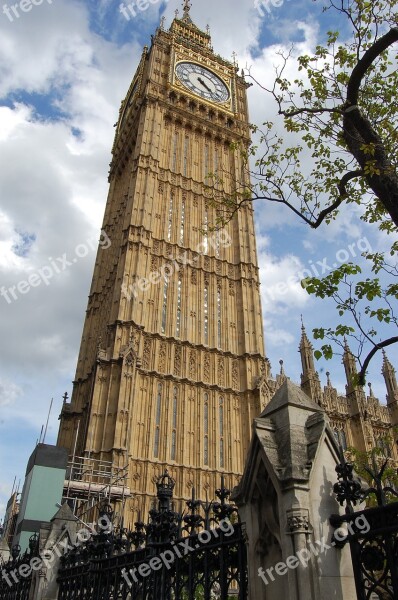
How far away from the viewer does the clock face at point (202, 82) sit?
39562 millimetres

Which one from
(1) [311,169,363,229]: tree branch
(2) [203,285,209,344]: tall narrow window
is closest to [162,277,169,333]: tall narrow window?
(2) [203,285,209,344]: tall narrow window

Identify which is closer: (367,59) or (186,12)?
(367,59)

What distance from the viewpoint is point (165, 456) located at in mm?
23984

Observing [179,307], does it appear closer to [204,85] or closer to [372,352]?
[204,85]

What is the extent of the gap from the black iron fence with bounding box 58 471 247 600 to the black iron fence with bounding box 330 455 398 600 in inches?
36.2

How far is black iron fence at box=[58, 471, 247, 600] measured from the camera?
3.64m

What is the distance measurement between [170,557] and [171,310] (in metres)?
24.5

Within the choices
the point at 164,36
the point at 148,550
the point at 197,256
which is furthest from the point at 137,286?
the point at 164,36

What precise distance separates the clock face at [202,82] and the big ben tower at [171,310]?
0.13m

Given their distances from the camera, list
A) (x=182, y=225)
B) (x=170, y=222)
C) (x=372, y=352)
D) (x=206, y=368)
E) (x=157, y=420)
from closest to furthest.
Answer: (x=372, y=352)
(x=157, y=420)
(x=206, y=368)
(x=170, y=222)
(x=182, y=225)

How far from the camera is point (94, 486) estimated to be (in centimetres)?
2091

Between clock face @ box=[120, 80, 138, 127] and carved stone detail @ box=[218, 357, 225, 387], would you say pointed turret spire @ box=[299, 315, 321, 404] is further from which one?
clock face @ box=[120, 80, 138, 127]

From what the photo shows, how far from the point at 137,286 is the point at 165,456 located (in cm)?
943

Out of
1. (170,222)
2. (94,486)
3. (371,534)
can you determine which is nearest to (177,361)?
(94,486)
